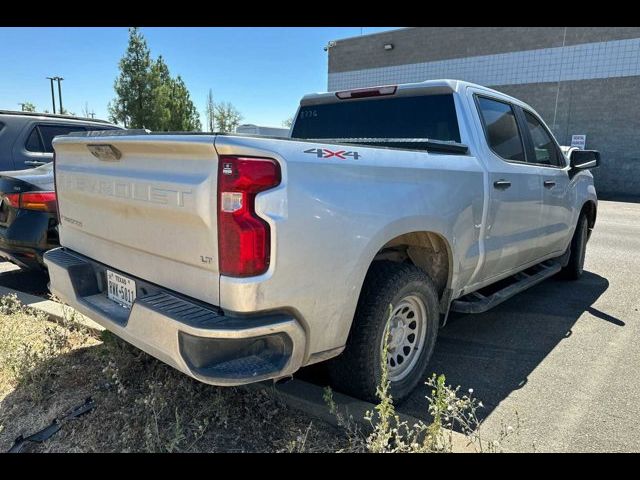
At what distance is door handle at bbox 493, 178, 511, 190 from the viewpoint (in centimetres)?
342

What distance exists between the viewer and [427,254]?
10.3 feet

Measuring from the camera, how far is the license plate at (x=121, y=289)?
2.50 metres

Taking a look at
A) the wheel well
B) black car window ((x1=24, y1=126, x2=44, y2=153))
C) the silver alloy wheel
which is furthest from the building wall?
the silver alloy wheel

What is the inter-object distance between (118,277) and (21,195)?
8.53 feet

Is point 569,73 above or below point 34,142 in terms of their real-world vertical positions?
above

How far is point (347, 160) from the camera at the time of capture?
226 cm

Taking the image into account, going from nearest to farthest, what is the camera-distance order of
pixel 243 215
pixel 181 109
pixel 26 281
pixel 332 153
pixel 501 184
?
pixel 243 215
pixel 332 153
pixel 501 184
pixel 26 281
pixel 181 109

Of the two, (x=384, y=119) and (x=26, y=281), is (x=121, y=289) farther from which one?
(x=26, y=281)

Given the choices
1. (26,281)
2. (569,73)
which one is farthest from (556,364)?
(569,73)

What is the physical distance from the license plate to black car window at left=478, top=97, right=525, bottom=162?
275 centimetres

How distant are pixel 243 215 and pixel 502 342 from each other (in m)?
2.91

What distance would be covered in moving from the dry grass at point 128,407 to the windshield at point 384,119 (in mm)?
2239
